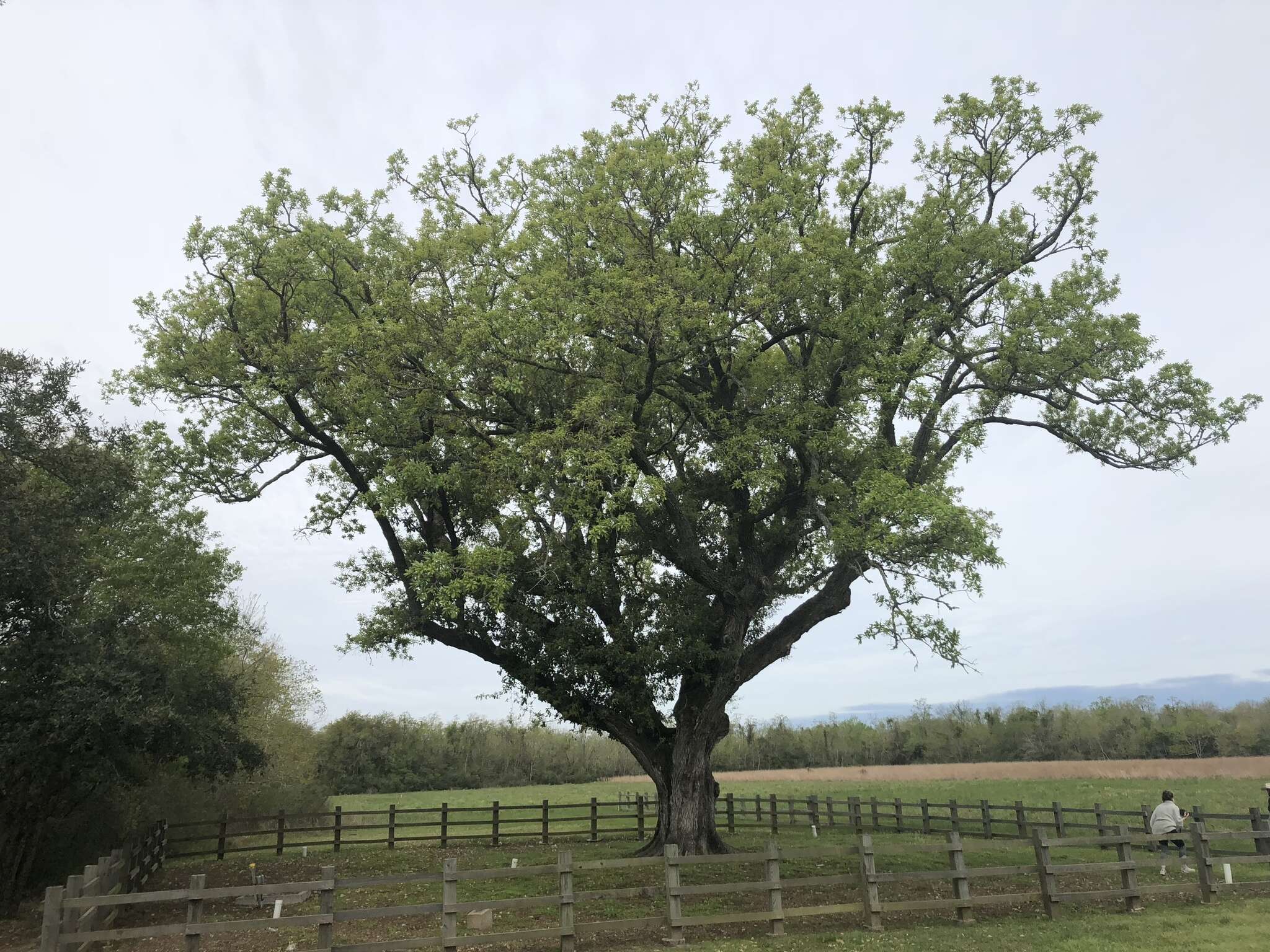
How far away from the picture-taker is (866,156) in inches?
699

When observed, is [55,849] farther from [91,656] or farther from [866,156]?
[866,156]

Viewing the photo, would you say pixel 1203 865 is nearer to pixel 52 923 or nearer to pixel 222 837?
pixel 52 923

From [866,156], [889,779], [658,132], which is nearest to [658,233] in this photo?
[658,132]

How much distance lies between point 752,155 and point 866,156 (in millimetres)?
2621

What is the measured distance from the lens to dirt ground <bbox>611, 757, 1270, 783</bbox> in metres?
35.5

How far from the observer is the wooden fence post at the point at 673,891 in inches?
415

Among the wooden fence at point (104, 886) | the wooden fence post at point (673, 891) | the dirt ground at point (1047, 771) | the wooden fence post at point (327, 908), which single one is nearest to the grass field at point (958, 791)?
the dirt ground at point (1047, 771)

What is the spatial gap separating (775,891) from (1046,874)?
4252mm

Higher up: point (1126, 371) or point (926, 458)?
point (1126, 371)

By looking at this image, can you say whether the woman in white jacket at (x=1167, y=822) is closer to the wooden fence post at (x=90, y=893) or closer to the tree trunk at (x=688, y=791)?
the tree trunk at (x=688, y=791)

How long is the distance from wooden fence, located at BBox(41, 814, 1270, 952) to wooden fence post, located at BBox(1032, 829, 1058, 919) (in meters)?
0.02

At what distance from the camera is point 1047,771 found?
3928 cm

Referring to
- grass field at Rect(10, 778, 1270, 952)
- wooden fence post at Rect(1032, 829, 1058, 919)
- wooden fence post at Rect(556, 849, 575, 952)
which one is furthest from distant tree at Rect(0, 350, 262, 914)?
wooden fence post at Rect(1032, 829, 1058, 919)

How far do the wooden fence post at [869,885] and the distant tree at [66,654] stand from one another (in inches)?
506
